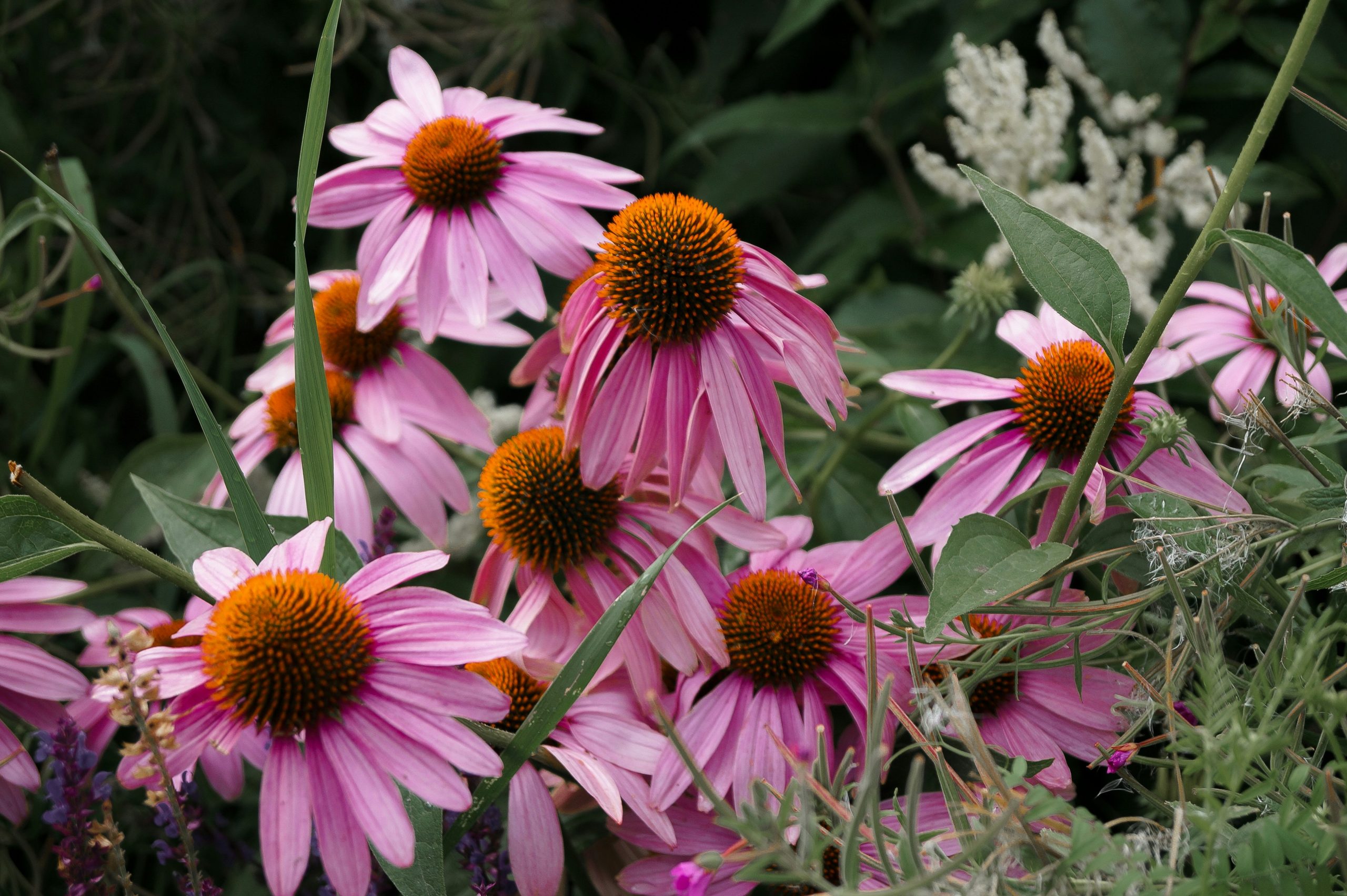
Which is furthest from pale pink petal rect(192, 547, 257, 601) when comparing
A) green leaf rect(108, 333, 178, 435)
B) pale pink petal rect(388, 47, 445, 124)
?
green leaf rect(108, 333, 178, 435)

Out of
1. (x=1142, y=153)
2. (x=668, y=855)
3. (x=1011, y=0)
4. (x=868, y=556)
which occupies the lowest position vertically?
(x=668, y=855)

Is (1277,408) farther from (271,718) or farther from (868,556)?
(271,718)

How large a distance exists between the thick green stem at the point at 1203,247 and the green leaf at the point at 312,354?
1.21 feet

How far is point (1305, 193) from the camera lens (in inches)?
37.5

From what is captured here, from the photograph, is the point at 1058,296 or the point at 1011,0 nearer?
the point at 1058,296

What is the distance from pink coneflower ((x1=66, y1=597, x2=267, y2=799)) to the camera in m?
0.59

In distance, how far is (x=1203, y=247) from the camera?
0.41m

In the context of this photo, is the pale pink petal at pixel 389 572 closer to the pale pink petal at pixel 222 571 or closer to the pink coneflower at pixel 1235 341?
the pale pink petal at pixel 222 571

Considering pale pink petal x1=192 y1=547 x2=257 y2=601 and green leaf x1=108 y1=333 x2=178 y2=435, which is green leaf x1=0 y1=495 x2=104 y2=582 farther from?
green leaf x1=108 y1=333 x2=178 y2=435

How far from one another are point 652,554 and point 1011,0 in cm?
79

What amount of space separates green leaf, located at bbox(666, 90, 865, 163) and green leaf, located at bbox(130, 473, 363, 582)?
66 centimetres

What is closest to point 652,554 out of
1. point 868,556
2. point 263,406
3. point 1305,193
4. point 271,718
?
point 868,556

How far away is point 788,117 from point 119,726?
2.73ft

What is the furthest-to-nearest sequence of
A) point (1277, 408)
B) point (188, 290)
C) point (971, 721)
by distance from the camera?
point (188, 290) → point (1277, 408) → point (971, 721)
